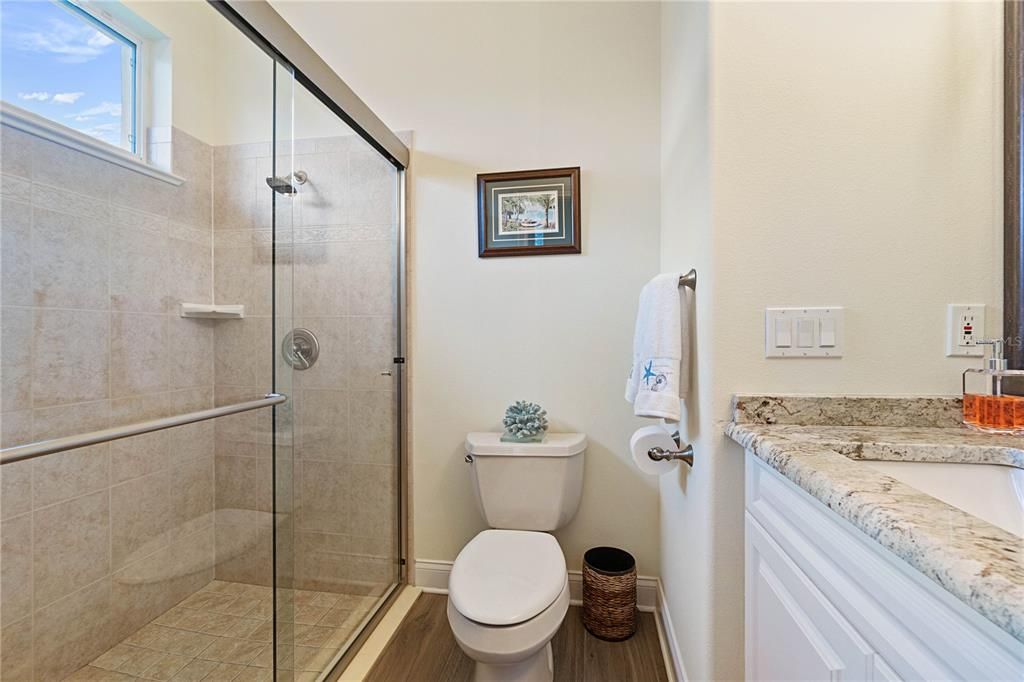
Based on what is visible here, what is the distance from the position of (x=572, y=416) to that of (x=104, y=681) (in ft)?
5.01

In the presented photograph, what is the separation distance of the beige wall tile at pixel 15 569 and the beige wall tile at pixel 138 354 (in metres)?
0.35

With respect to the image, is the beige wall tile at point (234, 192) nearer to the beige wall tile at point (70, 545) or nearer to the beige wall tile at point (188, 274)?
the beige wall tile at point (188, 274)

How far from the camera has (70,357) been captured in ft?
3.63

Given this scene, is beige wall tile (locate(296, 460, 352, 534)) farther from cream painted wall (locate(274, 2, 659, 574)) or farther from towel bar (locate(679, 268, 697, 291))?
towel bar (locate(679, 268, 697, 291))

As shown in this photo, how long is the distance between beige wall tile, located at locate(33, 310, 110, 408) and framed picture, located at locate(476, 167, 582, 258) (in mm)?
1224

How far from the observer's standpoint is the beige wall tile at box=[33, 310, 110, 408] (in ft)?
3.40

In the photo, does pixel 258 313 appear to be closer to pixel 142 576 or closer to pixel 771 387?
pixel 142 576

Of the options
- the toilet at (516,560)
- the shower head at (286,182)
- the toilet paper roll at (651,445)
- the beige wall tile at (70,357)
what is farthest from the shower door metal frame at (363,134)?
the toilet paper roll at (651,445)

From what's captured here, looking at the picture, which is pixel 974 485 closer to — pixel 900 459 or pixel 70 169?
pixel 900 459

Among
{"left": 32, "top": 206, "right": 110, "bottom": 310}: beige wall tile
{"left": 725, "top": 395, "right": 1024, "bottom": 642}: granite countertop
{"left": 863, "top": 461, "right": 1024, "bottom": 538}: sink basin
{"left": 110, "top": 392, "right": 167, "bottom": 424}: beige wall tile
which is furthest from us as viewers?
{"left": 110, "top": 392, "right": 167, "bottom": 424}: beige wall tile

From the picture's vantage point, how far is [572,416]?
1753mm

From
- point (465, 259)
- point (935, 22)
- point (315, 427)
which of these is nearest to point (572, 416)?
point (465, 259)

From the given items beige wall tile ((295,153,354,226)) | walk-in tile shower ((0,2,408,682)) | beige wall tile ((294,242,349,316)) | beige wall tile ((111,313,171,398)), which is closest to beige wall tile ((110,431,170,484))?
walk-in tile shower ((0,2,408,682))

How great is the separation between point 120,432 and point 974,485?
1.74 meters
